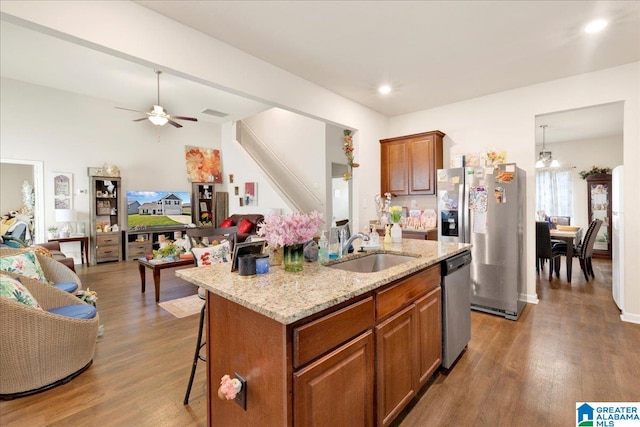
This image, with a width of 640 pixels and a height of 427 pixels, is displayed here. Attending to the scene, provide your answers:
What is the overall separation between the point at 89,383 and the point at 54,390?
0.67 feet

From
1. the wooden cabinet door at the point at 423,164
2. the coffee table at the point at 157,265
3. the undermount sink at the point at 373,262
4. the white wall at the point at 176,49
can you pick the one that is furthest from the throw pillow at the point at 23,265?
the wooden cabinet door at the point at 423,164

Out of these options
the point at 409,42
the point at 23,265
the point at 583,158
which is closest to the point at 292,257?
the point at 409,42

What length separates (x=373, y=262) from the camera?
2.47 m

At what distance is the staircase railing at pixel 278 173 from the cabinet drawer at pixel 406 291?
14.8ft

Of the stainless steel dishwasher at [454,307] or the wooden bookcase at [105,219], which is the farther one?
the wooden bookcase at [105,219]

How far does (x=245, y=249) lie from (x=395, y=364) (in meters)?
1.08

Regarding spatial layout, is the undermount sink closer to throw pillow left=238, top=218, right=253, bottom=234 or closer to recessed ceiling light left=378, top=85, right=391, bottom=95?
recessed ceiling light left=378, top=85, right=391, bottom=95

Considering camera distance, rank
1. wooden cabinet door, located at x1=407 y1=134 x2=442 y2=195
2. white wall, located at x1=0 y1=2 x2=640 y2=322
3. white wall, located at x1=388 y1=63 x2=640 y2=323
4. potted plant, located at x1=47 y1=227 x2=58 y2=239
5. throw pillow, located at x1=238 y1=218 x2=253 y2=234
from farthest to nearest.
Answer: throw pillow, located at x1=238 y1=218 x2=253 y2=234 → potted plant, located at x1=47 y1=227 x2=58 y2=239 → wooden cabinet door, located at x1=407 y1=134 x2=442 y2=195 → white wall, located at x1=388 y1=63 x2=640 y2=323 → white wall, located at x1=0 y1=2 x2=640 y2=322

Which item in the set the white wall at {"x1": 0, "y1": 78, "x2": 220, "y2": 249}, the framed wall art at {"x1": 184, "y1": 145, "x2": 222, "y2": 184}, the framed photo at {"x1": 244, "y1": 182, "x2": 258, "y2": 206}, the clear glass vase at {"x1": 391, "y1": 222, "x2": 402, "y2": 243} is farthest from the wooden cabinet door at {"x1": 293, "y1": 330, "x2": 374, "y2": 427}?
the framed wall art at {"x1": 184, "y1": 145, "x2": 222, "y2": 184}

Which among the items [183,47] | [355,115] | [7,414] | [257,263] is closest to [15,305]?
[7,414]

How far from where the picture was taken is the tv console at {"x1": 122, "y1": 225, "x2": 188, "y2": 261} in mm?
6785

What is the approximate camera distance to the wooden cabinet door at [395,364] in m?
1.59

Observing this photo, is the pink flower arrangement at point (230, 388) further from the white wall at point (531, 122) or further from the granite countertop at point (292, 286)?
the white wall at point (531, 122)

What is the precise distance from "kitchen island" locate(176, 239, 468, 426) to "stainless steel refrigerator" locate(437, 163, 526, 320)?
2.01 meters
